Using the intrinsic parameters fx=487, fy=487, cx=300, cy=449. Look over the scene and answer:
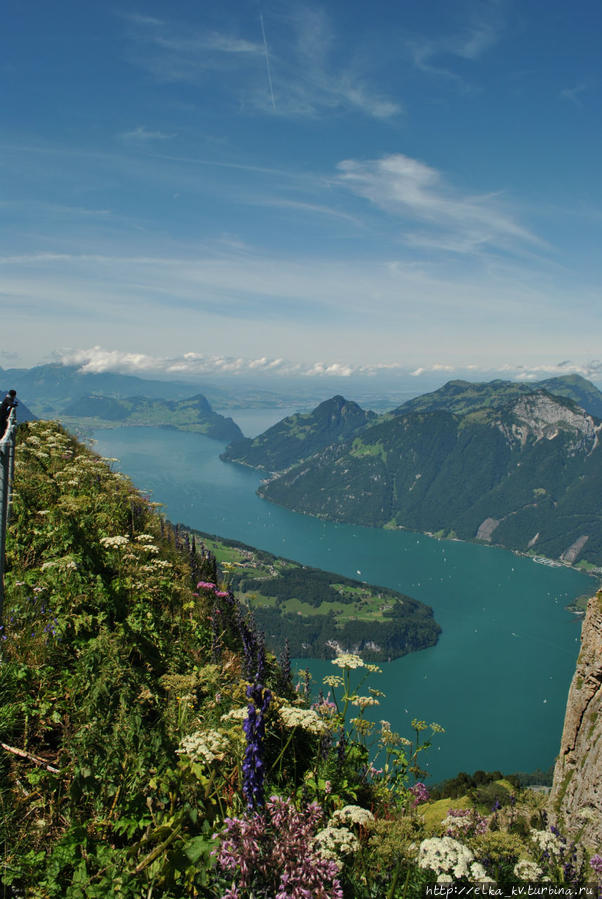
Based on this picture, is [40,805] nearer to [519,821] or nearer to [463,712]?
[519,821]

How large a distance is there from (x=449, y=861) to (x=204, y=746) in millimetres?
2073

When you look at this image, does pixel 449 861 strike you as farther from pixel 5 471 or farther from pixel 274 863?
pixel 5 471

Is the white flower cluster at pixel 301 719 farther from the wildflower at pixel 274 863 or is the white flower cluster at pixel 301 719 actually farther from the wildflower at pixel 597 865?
the wildflower at pixel 597 865

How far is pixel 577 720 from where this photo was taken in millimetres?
15219

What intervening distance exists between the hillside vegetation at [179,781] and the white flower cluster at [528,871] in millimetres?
19

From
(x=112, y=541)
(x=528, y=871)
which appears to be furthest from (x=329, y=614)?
(x=528, y=871)

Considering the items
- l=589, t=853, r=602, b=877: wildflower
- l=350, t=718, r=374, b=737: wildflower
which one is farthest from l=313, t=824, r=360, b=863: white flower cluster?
l=589, t=853, r=602, b=877: wildflower

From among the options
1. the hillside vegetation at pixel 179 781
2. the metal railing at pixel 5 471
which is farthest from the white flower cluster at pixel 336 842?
the metal railing at pixel 5 471

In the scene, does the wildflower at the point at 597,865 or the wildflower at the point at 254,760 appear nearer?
the wildflower at the point at 254,760

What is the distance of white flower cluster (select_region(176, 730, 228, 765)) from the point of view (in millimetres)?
3979

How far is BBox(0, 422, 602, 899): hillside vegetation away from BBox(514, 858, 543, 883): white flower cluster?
0.7 inches

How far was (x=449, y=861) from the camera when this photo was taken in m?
3.70

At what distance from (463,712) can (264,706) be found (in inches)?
5388

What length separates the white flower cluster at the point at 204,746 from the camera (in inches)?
157
